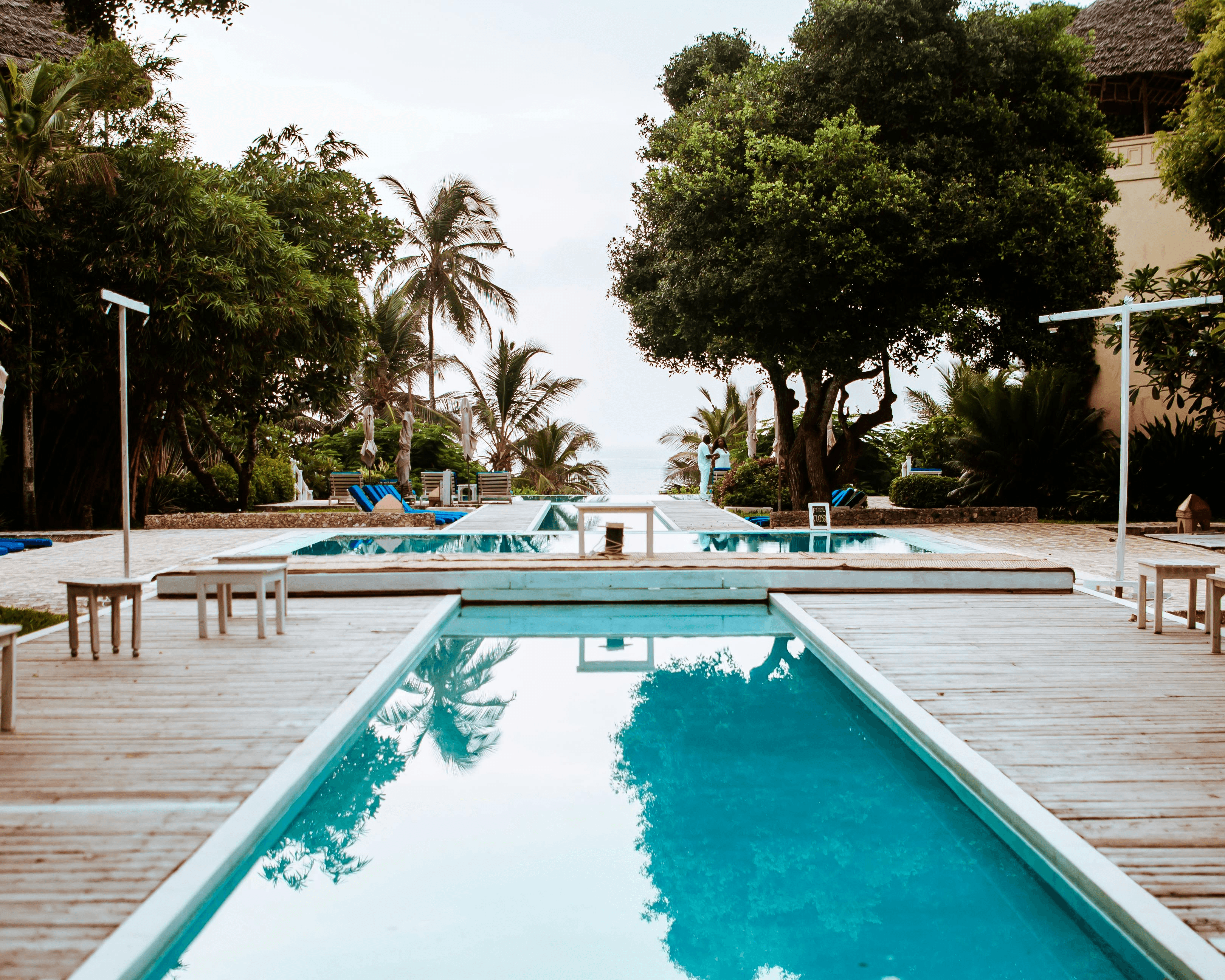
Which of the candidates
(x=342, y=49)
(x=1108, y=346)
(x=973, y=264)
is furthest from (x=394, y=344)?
(x=1108, y=346)

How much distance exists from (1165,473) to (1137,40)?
32.7 feet

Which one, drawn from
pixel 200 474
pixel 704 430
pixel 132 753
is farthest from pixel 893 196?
pixel 704 430

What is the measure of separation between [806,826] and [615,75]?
Answer: 767 inches

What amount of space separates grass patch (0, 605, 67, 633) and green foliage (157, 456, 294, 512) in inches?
386

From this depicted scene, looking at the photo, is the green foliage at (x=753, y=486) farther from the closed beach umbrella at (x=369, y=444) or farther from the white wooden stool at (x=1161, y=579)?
the white wooden stool at (x=1161, y=579)

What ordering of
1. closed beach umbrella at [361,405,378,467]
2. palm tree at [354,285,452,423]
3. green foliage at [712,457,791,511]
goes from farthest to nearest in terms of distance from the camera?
palm tree at [354,285,452,423]
closed beach umbrella at [361,405,378,467]
green foliage at [712,457,791,511]

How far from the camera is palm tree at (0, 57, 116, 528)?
1201cm

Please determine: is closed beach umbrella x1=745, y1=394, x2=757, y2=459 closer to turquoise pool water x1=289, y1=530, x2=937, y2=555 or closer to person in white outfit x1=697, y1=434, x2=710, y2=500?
person in white outfit x1=697, y1=434, x2=710, y2=500

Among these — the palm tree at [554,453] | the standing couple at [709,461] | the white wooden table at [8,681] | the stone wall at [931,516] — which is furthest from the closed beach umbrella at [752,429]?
the white wooden table at [8,681]

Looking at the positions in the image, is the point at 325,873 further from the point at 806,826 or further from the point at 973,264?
the point at 973,264

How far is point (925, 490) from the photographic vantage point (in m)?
15.9

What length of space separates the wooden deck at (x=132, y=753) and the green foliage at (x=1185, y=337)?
34.8 ft

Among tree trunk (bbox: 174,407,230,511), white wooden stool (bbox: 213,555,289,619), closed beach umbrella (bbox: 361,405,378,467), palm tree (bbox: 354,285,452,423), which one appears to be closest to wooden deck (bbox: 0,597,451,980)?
white wooden stool (bbox: 213,555,289,619)

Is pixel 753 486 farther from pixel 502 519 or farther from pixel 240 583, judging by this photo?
pixel 240 583
